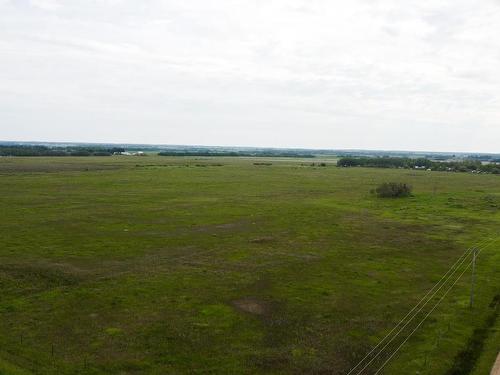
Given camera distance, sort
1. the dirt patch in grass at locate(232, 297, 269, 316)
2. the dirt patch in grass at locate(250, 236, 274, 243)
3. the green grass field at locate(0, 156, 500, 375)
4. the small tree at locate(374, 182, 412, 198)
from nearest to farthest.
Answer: the green grass field at locate(0, 156, 500, 375) < the dirt patch in grass at locate(232, 297, 269, 316) < the dirt patch in grass at locate(250, 236, 274, 243) < the small tree at locate(374, 182, 412, 198)

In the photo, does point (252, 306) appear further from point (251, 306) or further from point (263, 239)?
point (263, 239)

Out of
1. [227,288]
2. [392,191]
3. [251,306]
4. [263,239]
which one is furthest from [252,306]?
[392,191]

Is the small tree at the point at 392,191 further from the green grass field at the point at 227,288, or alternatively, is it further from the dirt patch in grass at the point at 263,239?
the dirt patch in grass at the point at 263,239

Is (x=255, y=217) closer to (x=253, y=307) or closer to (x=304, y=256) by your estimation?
(x=304, y=256)

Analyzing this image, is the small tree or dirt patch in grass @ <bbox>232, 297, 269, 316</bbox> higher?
the small tree

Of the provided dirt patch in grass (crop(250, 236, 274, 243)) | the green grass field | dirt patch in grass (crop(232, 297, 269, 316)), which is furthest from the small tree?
dirt patch in grass (crop(232, 297, 269, 316))

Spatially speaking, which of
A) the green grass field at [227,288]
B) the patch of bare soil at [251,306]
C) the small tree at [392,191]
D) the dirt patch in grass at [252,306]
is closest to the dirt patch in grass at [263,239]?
the green grass field at [227,288]

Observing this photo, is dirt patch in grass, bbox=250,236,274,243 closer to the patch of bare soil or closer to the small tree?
the patch of bare soil

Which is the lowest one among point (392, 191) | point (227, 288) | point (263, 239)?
point (227, 288)
